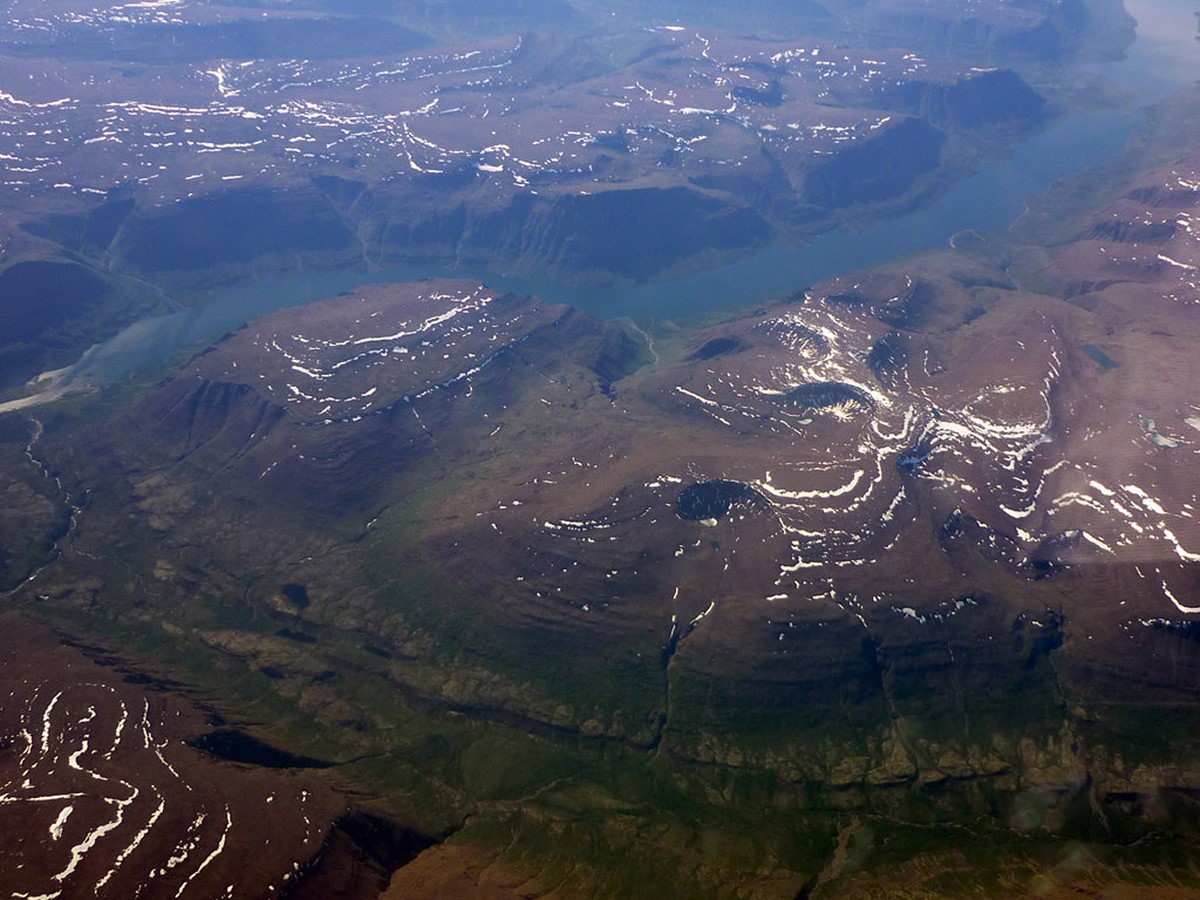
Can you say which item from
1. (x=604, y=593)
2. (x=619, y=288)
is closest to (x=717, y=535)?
(x=604, y=593)

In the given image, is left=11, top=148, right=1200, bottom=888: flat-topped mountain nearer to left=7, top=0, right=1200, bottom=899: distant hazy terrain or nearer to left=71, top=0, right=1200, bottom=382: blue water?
left=7, top=0, right=1200, bottom=899: distant hazy terrain

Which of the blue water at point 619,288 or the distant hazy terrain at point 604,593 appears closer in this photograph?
the distant hazy terrain at point 604,593

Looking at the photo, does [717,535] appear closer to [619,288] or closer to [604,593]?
[604,593]

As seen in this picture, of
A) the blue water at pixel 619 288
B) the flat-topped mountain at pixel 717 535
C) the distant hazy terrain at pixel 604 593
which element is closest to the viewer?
the distant hazy terrain at pixel 604 593

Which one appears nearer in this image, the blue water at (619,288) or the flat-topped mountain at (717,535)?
the flat-topped mountain at (717,535)

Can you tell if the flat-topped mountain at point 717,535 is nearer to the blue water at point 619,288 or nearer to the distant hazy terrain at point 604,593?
the distant hazy terrain at point 604,593

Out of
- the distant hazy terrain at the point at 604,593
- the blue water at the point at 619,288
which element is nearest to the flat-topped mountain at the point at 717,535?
the distant hazy terrain at the point at 604,593

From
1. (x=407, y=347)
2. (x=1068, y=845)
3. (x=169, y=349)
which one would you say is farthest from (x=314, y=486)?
(x=1068, y=845)

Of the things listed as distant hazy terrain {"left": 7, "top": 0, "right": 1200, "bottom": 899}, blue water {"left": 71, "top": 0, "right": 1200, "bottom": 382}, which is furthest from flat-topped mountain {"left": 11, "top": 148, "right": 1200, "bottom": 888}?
blue water {"left": 71, "top": 0, "right": 1200, "bottom": 382}

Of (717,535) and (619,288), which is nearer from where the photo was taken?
(717,535)

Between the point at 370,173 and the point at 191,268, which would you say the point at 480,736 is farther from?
the point at 370,173

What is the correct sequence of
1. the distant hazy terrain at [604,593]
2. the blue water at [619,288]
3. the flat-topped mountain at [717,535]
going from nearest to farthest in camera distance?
the distant hazy terrain at [604,593] → the flat-topped mountain at [717,535] → the blue water at [619,288]
